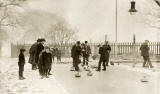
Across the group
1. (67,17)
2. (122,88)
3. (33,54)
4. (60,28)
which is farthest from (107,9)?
(122,88)

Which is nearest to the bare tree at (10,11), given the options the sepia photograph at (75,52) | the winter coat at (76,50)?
the sepia photograph at (75,52)

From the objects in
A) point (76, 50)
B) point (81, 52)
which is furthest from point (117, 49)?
point (76, 50)

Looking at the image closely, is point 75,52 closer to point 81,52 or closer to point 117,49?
point 81,52

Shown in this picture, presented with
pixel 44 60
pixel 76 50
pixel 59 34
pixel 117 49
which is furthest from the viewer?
pixel 59 34

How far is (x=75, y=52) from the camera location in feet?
58.2

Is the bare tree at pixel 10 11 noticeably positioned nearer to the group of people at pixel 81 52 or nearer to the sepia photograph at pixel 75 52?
the sepia photograph at pixel 75 52

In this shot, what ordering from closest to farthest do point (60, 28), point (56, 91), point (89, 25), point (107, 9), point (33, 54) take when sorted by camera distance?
point (56, 91), point (33, 54), point (60, 28), point (89, 25), point (107, 9)

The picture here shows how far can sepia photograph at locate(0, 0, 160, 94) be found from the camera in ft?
42.7

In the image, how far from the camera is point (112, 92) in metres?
11.1

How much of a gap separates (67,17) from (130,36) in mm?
15341

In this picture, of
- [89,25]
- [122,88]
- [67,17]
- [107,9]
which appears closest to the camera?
[122,88]

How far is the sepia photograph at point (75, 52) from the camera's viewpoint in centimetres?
1302

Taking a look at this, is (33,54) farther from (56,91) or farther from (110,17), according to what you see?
(110,17)

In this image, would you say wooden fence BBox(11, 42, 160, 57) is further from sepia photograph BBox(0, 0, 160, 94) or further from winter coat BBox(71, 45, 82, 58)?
winter coat BBox(71, 45, 82, 58)
